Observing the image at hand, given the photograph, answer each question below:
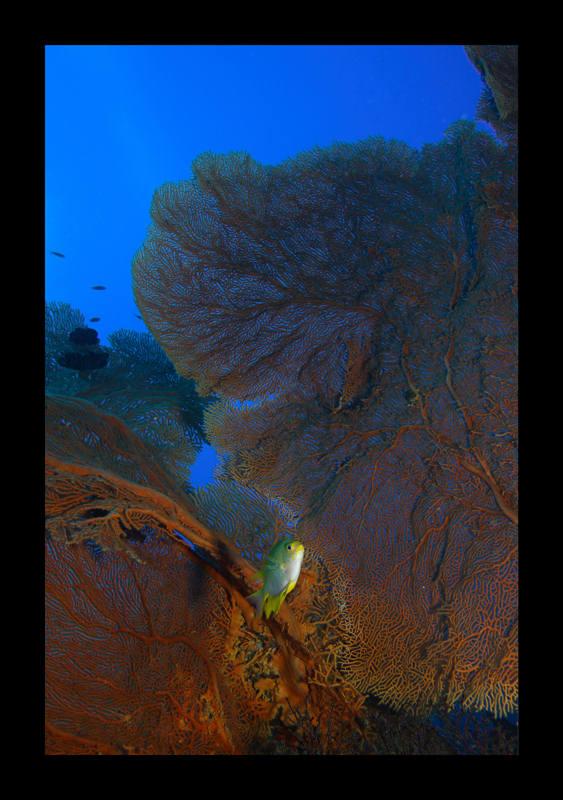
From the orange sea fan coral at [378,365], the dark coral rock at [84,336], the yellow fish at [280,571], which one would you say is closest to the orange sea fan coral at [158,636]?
the orange sea fan coral at [378,365]

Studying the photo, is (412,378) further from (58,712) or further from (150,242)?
(58,712)

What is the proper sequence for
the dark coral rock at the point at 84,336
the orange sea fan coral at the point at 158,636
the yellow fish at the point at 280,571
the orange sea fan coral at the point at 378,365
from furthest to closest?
the dark coral rock at the point at 84,336 < the orange sea fan coral at the point at 378,365 < the orange sea fan coral at the point at 158,636 < the yellow fish at the point at 280,571

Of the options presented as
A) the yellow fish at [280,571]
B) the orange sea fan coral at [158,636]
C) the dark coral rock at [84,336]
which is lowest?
the orange sea fan coral at [158,636]

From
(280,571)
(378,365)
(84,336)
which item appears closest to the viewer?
(280,571)

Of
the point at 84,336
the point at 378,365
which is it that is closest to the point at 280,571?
the point at 378,365

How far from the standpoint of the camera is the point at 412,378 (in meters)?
3.31

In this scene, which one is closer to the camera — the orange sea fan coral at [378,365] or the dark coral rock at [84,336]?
the orange sea fan coral at [378,365]

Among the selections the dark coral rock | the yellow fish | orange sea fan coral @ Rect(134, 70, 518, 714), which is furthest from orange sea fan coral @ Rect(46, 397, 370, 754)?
the dark coral rock

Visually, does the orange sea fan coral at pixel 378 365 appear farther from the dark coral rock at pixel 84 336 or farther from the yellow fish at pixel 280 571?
the dark coral rock at pixel 84 336

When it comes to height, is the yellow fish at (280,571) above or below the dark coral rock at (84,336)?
below

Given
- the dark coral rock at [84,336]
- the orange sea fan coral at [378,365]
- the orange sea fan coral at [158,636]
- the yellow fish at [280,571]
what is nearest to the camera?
the yellow fish at [280,571]

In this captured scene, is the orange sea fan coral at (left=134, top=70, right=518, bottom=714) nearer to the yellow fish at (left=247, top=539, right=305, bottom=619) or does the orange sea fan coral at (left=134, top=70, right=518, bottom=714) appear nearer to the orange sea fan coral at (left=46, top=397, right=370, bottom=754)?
the orange sea fan coral at (left=46, top=397, right=370, bottom=754)

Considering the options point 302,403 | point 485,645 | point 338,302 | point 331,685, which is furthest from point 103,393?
point 485,645

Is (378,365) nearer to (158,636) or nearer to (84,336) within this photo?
(158,636)
